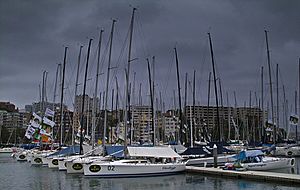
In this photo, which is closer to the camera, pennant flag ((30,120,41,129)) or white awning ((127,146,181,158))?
white awning ((127,146,181,158))

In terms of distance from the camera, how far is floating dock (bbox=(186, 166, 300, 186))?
33.7 metres

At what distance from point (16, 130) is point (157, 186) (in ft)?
520

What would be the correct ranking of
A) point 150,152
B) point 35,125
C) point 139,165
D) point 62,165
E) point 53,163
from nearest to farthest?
point 139,165 → point 150,152 → point 62,165 → point 53,163 → point 35,125

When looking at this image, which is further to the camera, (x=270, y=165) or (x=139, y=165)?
(x=270, y=165)

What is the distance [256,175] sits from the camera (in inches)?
1458

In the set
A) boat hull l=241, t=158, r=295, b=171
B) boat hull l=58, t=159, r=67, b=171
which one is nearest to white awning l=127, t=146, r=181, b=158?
boat hull l=241, t=158, r=295, b=171

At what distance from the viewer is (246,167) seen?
143 feet

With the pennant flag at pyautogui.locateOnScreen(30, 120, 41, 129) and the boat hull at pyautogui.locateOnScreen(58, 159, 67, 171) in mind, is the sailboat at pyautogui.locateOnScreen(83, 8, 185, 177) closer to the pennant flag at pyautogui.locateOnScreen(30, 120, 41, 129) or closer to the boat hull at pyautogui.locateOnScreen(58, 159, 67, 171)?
the boat hull at pyautogui.locateOnScreen(58, 159, 67, 171)

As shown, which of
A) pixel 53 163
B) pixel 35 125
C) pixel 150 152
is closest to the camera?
pixel 150 152

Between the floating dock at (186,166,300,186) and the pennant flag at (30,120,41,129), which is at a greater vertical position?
the pennant flag at (30,120,41,129)

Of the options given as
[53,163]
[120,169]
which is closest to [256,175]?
[120,169]

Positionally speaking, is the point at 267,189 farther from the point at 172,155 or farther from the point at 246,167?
the point at 172,155

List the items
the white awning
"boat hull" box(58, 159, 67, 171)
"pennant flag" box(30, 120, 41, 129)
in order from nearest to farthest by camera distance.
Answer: the white awning, "boat hull" box(58, 159, 67, 171), "pennant flag" box(30, 120, 41, 129)

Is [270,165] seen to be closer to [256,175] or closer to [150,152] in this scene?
[256,175]
